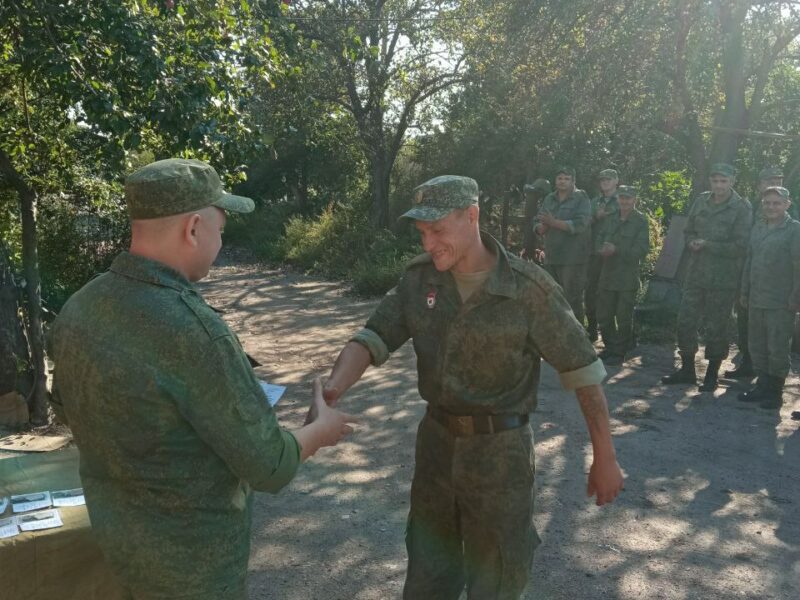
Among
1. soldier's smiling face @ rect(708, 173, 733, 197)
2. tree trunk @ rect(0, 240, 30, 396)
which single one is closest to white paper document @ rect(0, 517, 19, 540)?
tree trunk @ rect(0, 240, 30, 396)

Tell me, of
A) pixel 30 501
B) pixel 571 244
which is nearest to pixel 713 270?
pixel 571 244

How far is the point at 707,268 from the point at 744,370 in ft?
4.32

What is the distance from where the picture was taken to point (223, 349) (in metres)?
1.95

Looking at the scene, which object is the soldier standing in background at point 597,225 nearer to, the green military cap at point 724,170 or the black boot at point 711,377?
the green military cap at point 724,170

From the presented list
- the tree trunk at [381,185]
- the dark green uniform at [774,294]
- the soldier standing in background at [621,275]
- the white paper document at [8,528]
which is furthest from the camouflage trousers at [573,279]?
the tree trunk at [381,185]

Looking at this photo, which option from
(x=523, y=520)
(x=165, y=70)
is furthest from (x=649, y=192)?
(x=523, y=520)

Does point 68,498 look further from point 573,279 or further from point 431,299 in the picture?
point 573,279

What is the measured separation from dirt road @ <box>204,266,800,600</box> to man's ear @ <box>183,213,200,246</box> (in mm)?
2527

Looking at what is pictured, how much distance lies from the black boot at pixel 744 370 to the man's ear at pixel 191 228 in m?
7.88

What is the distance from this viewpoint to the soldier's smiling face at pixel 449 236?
9.30ft

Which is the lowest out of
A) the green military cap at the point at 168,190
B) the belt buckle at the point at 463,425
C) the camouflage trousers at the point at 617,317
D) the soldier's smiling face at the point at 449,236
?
the camouflage trousers at the point at 617,317

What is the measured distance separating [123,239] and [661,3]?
8.40m

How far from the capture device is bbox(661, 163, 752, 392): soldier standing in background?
26.6 feet

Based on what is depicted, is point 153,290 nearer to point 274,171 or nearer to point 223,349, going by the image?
point 223,349
